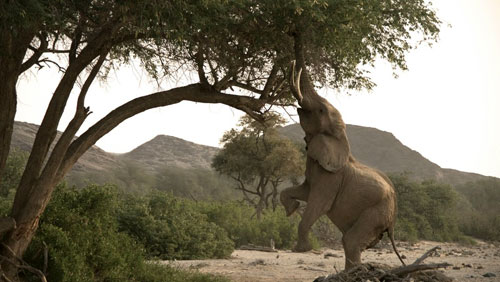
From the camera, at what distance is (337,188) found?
30.1ft

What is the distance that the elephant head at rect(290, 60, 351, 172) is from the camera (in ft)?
29.9

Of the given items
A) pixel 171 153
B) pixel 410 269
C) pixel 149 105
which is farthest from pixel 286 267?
pixel 171 153

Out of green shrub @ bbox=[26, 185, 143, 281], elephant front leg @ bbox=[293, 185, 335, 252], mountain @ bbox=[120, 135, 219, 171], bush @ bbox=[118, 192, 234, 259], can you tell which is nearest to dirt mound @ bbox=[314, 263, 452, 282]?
elephant front leg @ bbox=[293, 185, 335, 252]

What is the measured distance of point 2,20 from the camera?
721 cm

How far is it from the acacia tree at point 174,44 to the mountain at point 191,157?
1150 inches

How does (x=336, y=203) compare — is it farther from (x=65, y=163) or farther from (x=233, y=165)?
(x=233, y=165)

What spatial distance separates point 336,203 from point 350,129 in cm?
9572

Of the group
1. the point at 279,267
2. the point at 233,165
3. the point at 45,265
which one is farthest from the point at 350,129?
the point at 45,265

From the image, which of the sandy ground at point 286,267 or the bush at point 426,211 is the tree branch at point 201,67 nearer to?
the sandy ground at point 286,267

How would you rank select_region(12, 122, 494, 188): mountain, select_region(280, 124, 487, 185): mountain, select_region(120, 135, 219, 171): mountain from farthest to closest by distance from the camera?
select_region(280, 124, 487, 185): mountain, select_region(120, 135, 219, 171): mountain, select_region(12, 122, 494, 188): mountain

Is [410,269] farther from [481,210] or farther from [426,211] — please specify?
[481,210]

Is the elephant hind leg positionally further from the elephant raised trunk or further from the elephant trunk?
the elephant trunk

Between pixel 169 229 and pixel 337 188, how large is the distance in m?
7.25

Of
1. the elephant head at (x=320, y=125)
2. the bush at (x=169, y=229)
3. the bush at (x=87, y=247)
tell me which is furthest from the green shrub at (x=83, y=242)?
the bush at (x=169, y=229)
